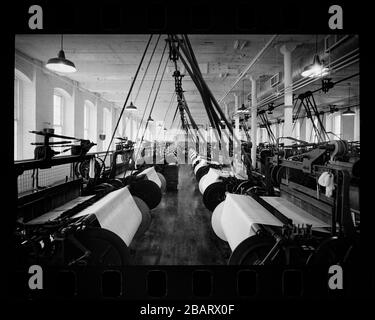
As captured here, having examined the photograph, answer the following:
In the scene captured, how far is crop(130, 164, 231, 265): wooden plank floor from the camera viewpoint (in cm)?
248

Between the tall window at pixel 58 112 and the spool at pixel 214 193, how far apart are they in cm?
757

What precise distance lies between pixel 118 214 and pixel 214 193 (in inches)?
72.6

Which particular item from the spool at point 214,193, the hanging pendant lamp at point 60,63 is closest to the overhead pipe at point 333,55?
the spool at point 214,193

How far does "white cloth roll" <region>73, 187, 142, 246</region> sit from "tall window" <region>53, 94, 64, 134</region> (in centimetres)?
798

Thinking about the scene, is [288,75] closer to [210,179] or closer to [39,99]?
[210,179]

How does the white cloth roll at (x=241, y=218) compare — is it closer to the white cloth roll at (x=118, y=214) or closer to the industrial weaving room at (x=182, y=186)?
the industrial weaving room at (x=182, y=186)

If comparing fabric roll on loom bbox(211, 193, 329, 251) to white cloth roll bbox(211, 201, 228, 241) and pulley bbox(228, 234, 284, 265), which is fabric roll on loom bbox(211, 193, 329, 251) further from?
white cloth roll bbox(211, 201, 228, 241)

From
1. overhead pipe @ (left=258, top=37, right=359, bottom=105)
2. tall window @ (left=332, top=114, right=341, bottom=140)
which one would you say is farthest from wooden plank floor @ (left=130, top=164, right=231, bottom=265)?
tall window @ (left=332, top=114, right=341, bottom=140)

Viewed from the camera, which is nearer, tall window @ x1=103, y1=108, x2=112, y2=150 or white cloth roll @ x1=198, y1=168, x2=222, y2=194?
white cloth roll @ x1=198, y1=168, x2=222, y2=194

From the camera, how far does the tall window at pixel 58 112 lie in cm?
895

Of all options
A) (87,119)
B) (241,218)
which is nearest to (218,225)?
(241,218)

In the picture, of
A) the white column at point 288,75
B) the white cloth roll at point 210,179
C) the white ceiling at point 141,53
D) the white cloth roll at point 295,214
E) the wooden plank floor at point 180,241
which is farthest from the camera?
the white column at point 288,75
